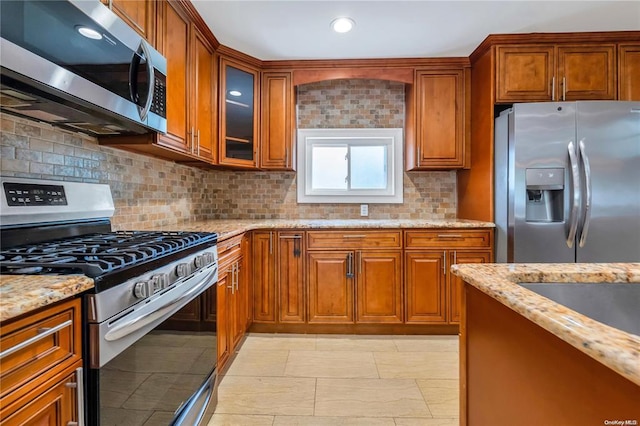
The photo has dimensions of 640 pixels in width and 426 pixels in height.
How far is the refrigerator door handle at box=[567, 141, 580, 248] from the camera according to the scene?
7.27 ft

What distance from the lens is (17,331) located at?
2.10 feet

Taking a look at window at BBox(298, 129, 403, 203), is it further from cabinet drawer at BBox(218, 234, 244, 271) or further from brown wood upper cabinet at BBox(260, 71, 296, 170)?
cabinet drawer at BBox(218, 234, 244, 271)

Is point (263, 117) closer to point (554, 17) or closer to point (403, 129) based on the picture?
point (403, 129)

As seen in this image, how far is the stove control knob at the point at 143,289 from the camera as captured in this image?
3.21ft

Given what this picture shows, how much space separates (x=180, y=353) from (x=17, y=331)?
719 millimetres

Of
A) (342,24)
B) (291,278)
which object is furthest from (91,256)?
(342,24)

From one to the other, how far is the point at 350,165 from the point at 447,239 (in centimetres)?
120

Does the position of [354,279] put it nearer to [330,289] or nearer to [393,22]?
[330,289]

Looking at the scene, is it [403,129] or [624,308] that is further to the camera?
[403,129]

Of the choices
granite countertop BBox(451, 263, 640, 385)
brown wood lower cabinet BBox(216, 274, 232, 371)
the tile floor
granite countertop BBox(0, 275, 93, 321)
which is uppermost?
granite countertop BBox(0, 275, 93, 321)

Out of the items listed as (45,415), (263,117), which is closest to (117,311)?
(45,415)

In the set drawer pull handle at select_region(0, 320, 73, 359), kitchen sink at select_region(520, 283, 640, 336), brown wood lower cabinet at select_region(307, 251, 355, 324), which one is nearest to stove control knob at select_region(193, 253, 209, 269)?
drawer pull handle at select_region(0, 320, 73, 359)

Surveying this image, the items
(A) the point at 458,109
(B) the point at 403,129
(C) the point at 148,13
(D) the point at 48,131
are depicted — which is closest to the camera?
(D) the point at 48,131

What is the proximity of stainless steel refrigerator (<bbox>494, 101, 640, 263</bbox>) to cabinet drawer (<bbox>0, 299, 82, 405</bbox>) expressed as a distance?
8.55 feet
